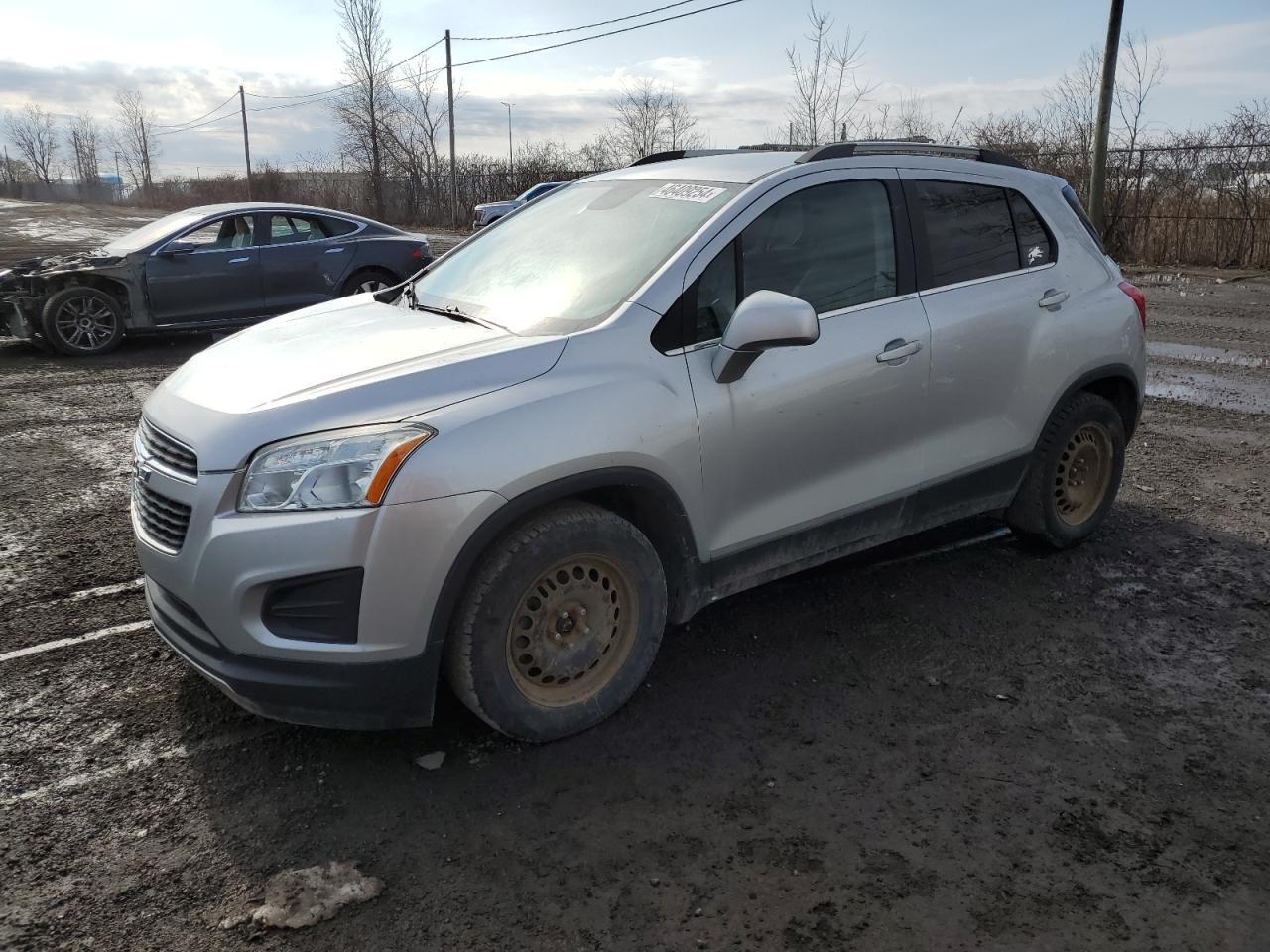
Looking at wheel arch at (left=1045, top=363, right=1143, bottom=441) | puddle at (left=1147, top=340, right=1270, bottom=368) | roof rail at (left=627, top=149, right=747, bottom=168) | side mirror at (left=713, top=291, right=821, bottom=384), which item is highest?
roof rail at (left=627, top=149, right=747, bottom=168)

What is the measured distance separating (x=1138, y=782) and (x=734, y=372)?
181 centimetres

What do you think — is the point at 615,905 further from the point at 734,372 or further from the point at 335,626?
the point at 734,372

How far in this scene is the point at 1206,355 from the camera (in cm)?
1016

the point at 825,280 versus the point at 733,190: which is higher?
the point at 733,190

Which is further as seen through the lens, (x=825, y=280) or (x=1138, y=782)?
(x=825, y=280)

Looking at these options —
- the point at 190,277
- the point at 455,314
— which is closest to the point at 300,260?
the point at 190,277

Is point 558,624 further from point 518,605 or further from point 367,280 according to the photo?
point 367,280

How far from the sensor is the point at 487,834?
283 cm

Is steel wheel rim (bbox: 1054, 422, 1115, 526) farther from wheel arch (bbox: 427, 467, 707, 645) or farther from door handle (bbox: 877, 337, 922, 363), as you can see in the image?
wheel arch (bbox: 427, 467, 707, 645)

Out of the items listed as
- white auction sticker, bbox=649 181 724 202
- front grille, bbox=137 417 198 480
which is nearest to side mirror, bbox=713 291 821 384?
white auction sticker, bbox=649 181 724 202

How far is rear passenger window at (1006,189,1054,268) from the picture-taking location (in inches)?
177

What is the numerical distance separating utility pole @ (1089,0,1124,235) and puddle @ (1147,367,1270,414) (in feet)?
29.2

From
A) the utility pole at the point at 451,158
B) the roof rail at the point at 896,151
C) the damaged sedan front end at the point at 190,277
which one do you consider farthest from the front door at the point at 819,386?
the utility pole at the point at 451,158

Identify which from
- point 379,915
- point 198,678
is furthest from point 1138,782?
point 198,678
